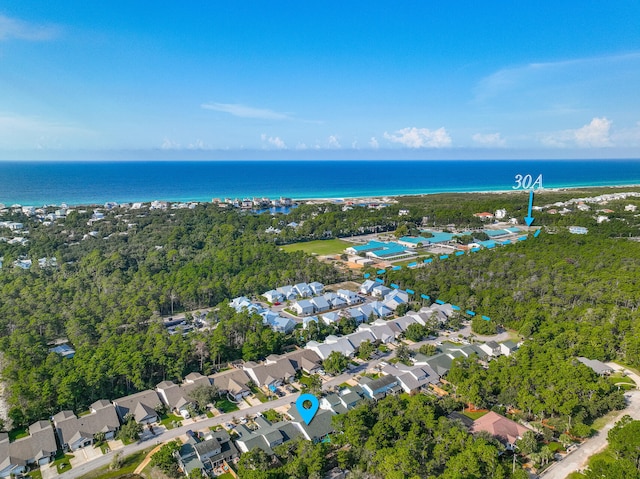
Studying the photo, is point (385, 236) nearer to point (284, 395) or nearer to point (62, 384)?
point (284, 395)

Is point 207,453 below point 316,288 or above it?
below

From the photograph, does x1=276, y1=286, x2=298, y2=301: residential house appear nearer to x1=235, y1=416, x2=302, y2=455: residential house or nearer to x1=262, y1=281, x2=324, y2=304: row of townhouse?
x1=262, y1=281, x2=324, y2=304: row of townhouse

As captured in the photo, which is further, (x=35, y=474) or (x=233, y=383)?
(x=233, y=383)

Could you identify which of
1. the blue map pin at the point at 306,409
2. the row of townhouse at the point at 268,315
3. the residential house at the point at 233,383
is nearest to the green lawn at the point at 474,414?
the blue map pin at the point at 306,409

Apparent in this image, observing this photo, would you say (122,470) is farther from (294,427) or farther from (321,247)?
(321,247)

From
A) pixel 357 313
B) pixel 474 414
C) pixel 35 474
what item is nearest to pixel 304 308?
pixel 357 313

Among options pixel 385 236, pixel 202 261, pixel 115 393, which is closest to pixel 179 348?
pixel 115 393
